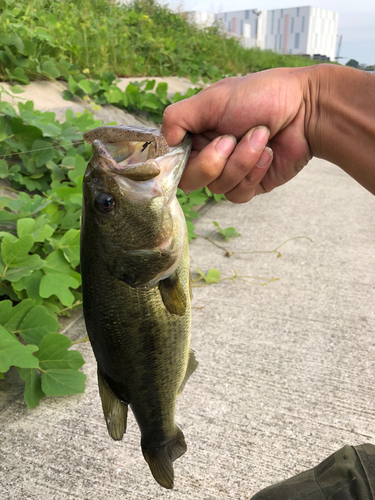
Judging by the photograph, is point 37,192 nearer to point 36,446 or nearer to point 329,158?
point 36,446

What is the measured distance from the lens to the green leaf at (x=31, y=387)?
2.22 m

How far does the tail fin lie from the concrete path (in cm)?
59

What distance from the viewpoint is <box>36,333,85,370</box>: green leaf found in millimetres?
2219

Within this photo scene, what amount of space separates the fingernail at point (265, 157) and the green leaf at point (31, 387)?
152cm

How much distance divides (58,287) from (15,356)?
580mm

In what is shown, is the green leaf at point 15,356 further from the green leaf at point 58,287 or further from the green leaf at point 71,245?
the green leaf at point 71,245

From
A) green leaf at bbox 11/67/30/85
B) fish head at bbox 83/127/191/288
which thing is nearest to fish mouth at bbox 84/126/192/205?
fish head at bbox 83/127/191/288

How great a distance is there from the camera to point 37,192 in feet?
11.9

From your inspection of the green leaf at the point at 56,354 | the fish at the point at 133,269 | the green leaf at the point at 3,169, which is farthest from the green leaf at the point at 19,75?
the fish at the point at 133,269

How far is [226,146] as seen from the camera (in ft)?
5.40

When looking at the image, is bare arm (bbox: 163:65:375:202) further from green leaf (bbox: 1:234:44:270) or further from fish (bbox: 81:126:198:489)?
green leaf (bbox: 1:234:44:270)

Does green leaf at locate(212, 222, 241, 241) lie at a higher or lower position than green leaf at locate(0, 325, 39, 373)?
lower

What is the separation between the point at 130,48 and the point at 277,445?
6872 millimetres

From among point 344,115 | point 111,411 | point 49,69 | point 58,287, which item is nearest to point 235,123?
point 344,115
